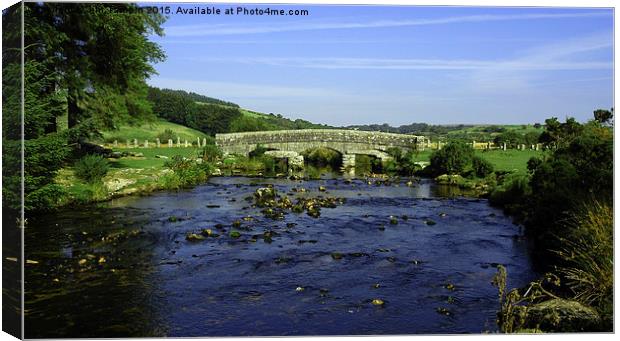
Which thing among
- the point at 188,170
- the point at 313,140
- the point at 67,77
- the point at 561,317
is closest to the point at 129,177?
the point at 188,170

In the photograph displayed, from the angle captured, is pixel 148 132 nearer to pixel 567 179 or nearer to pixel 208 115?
pixel 208 115

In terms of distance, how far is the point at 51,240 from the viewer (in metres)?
12.5

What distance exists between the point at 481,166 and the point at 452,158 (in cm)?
94

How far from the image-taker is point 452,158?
18422mm

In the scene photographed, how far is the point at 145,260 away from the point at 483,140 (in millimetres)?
7722

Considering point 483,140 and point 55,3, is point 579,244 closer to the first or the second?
point 483,140

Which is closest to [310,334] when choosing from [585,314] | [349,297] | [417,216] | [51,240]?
[349,297]

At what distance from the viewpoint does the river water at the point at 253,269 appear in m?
9.76

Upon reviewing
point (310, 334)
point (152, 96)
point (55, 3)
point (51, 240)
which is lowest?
point (310, 334)

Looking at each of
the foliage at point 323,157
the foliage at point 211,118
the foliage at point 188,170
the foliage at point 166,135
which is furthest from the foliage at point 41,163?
the foliage at point 323,157

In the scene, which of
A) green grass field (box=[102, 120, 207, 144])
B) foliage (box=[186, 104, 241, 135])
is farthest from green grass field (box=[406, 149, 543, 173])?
green grass field (box=[102, 120, 207, 144])

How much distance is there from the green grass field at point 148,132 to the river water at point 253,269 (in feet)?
4.66

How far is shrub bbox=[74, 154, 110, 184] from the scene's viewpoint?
12539 millimetres

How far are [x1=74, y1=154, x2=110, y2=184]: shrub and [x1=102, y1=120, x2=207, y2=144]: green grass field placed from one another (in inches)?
23.5
